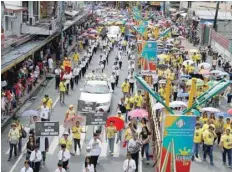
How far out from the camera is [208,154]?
17250 mm

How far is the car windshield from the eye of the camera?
77.6ft

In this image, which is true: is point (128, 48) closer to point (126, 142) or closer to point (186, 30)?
point (186, 30)

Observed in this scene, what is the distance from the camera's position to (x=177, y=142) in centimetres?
1413

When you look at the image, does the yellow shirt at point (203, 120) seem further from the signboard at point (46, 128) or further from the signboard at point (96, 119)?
the signboard at point (46, 128)

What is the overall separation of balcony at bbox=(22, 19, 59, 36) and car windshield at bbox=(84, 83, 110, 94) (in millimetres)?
12467

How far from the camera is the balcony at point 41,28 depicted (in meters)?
35.2

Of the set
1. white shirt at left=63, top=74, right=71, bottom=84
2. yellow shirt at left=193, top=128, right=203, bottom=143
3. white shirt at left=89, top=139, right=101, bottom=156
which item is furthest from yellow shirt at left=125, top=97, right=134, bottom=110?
white shirt at left=63, top=74, right=71, bottom=84

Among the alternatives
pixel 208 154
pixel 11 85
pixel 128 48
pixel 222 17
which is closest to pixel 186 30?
pixel 222 17

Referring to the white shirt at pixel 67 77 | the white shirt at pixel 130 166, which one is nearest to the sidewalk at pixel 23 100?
the white shirt at pixel 67 77

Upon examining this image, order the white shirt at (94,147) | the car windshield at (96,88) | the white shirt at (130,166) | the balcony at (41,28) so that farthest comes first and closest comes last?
the balcony at (41,28) < the car windshield at (96,88) < the white shirt at (94,147) < the white shirt at (130,166)

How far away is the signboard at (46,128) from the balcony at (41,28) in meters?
20.5

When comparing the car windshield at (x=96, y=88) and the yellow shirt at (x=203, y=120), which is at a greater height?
the yellow shirt at (x=203, y=120)

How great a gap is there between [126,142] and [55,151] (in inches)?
108

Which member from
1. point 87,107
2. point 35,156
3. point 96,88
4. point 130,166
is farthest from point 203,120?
point 96,88
